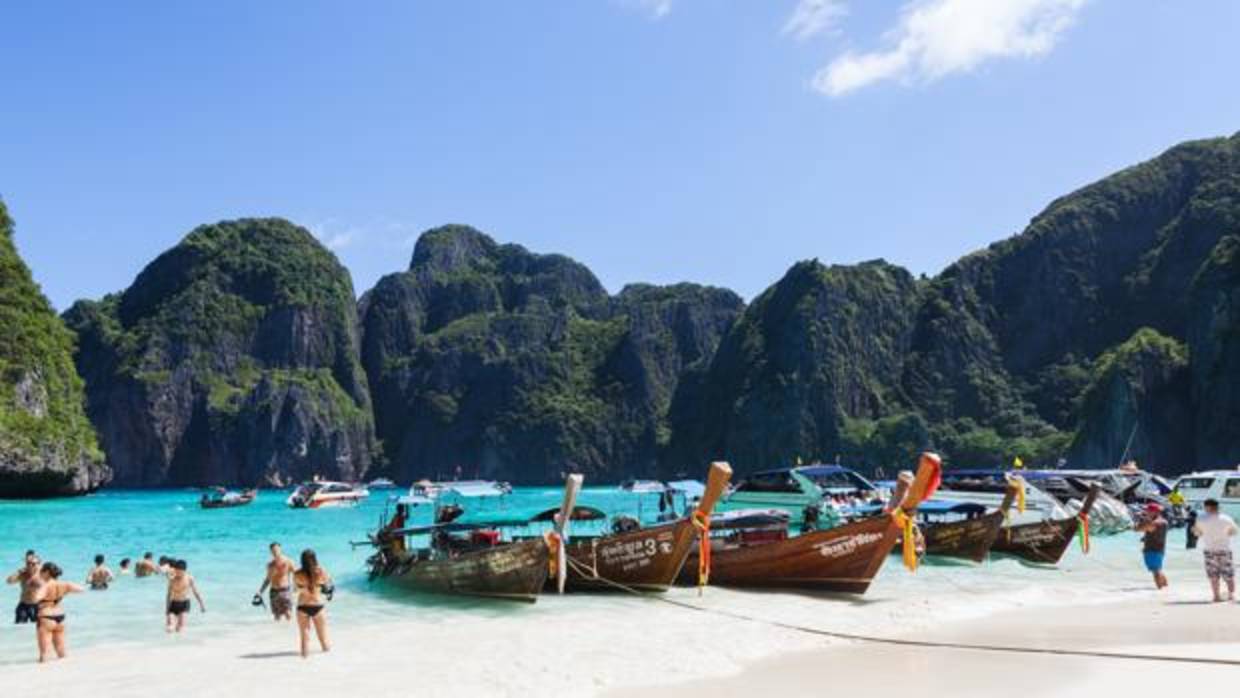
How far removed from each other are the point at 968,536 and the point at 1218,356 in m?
80.0

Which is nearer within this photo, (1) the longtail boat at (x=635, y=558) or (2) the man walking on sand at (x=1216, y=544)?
(2) the man walking on sand at (x=1216, y=544)

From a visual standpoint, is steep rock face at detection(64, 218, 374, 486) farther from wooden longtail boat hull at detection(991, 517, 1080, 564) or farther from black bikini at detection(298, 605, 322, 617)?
black bikini at detection(298, 605, 322, 617)

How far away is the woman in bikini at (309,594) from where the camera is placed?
1214 cm

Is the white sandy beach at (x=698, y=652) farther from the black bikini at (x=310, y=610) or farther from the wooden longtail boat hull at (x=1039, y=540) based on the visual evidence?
the wooden longtail boat hull at (x=1039, y=540)

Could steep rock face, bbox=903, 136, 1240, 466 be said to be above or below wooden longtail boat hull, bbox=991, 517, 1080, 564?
above

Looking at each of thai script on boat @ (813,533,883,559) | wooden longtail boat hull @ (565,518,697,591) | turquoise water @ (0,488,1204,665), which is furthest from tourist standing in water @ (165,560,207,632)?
thai script on boat @ (813,533,883,559)

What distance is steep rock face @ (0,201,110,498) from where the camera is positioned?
250 ft

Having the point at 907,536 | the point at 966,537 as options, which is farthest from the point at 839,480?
the point at 907,536

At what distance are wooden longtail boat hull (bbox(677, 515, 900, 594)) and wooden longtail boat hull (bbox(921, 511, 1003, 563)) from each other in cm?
726

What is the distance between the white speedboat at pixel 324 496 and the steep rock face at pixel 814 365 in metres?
65.1

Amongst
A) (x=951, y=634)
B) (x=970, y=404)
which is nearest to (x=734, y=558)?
(x=951, y=634)

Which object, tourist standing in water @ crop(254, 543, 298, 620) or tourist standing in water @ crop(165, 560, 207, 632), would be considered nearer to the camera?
tourist standing in water @ crop(254, 543, 298, 620)

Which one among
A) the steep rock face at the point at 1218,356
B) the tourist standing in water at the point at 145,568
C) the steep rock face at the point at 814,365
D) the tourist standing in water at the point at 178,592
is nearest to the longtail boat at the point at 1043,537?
the tourist standing in water at the point at 178,592

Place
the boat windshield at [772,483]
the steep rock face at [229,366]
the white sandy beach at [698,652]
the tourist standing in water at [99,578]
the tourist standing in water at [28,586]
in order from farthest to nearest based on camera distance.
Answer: the steep rock face at [229,366] < the boat windshield at [772,483] < the tourist standing in water at [99,578] < the tourist standing in water at [28,586] < the white sandy beach at [698,652]
